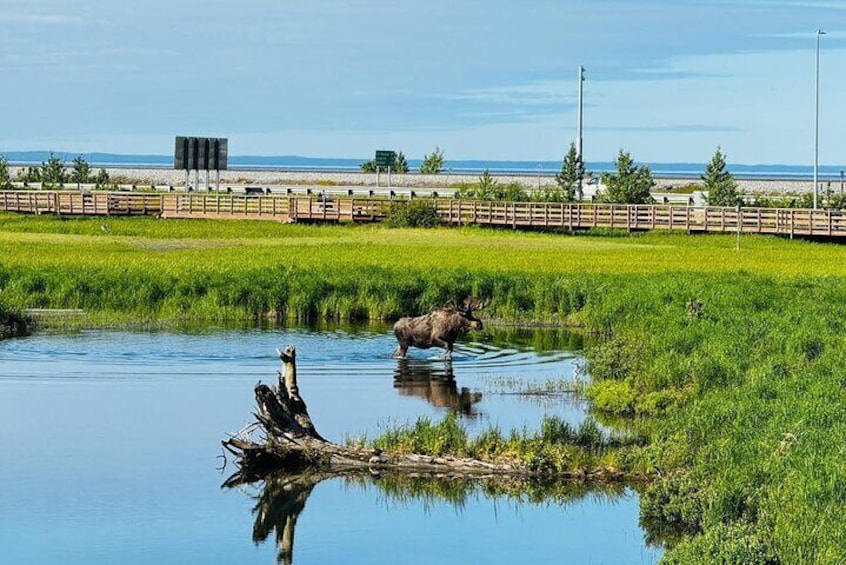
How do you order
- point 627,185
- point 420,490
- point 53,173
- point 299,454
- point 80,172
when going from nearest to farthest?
point 420,490 < point 299,454 < point 627,185 < point 53,173 < point 80,172

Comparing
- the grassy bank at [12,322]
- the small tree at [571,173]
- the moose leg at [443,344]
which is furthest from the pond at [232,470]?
the small tree at [571,173]

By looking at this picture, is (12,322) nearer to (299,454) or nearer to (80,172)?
(299,454)

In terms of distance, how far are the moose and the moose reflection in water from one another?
0.46 m

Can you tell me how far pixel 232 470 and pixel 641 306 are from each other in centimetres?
1694

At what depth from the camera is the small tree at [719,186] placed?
3839 inches

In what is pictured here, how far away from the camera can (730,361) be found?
2786 cm

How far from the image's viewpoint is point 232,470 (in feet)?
77.6

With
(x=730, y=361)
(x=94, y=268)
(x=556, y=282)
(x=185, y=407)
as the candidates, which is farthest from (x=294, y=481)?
(x=94, y=268)

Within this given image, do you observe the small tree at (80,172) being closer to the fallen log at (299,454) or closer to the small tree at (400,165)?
the small tree at (400,165)

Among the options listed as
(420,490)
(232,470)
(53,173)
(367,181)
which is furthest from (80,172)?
→ (420,490)

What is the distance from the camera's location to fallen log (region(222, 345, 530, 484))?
23.0m

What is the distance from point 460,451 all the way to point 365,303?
20.4 meters

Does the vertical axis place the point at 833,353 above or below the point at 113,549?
above

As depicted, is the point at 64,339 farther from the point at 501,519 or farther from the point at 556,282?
the point at 501,519
